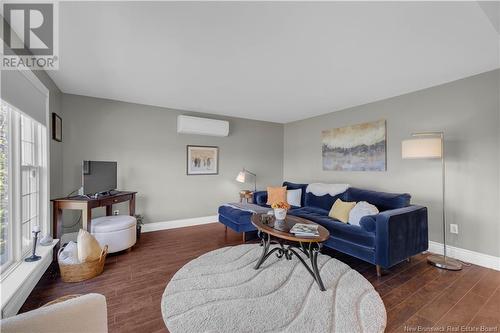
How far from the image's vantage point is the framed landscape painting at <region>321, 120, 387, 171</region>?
3.62 meters

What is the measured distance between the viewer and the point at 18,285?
1.64 meters

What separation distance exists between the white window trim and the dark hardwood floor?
133mm

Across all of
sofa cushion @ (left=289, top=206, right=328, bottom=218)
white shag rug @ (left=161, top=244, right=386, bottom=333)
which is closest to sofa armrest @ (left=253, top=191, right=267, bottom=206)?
sofa cushion @ (left=289, top=206, right=328, bottom=218)

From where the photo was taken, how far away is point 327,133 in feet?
14.7

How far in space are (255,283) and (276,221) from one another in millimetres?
758

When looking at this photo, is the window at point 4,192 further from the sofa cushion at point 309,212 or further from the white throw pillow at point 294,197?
the white throw pillow at point 294,197

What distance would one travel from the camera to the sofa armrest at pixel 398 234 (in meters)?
2.32

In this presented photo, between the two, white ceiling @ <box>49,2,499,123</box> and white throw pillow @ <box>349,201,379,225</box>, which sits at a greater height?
white ceiling @ <box>49,2,499,123</box>

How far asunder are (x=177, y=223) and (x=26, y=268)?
2.39m

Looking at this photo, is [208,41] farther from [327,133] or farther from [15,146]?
[327,133]

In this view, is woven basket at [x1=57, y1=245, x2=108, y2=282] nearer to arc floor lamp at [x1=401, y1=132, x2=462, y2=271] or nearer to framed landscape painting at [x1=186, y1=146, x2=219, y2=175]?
framed landscape painting at [x1=186, y1=146, x2=219, y2=175]

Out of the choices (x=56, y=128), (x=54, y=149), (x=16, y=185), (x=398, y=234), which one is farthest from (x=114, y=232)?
(x=398, y=234)

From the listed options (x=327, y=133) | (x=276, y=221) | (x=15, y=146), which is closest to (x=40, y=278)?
(x=15, y=146)

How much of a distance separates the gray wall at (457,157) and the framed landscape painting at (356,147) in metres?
0.12
